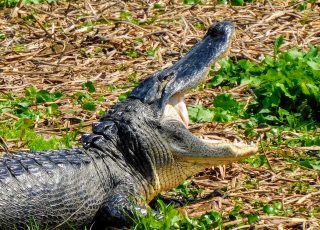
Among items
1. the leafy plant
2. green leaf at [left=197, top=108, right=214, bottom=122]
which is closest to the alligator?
green leaf at [left=197, top=108, right=214, bottom=122]

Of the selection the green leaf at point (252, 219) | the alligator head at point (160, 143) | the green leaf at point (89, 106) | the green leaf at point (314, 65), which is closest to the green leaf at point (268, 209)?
the green leaf at point (252, 219)

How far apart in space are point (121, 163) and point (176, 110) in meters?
0.57

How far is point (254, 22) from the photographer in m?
9.66

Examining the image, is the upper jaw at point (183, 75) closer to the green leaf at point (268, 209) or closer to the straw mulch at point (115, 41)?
the straw mulch at point (115, 41)

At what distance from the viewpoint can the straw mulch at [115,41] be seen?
8008 mm

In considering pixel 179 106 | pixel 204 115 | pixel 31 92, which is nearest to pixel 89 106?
pixel 31 92

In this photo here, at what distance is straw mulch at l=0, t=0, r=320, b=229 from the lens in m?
8.01

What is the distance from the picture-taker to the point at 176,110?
20.9 feet

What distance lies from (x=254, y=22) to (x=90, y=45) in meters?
1.67

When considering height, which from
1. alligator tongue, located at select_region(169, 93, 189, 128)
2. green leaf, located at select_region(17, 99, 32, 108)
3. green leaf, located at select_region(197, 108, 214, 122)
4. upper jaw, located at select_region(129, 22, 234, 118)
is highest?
upper jaw, located at select_region(129, 22, 234, 118)

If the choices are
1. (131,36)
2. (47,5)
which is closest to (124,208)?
(131,36)

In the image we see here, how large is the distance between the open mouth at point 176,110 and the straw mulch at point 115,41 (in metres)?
0.49

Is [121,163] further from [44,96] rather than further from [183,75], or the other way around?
[44,96]

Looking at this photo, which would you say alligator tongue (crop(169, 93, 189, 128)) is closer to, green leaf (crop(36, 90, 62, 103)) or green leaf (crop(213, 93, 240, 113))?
green leaf (crop(213, 93, 240, 113))
